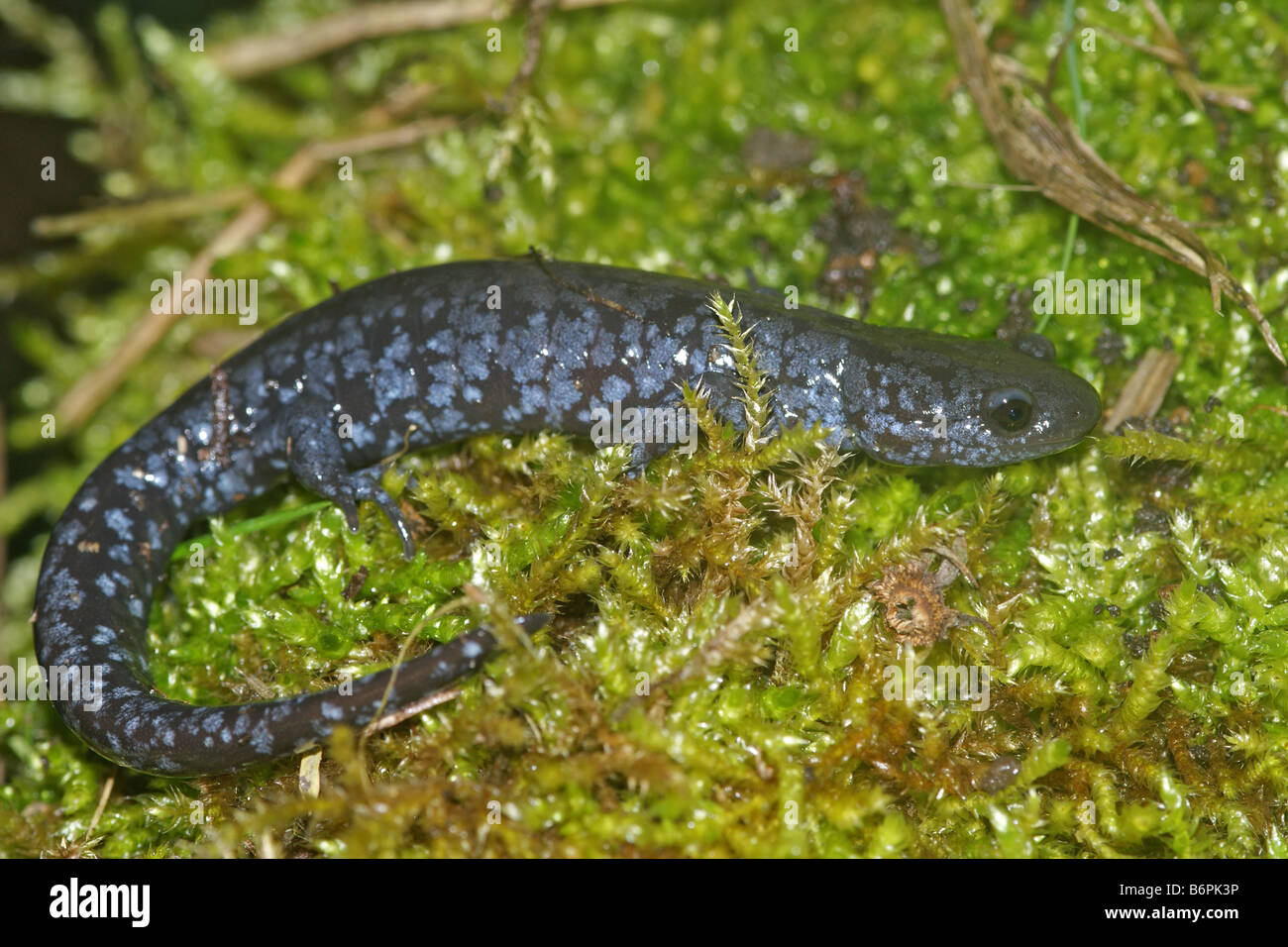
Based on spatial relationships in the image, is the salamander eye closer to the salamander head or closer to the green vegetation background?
the salamander head

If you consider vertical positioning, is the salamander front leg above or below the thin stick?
below

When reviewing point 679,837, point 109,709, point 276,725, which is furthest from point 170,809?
point 679,837

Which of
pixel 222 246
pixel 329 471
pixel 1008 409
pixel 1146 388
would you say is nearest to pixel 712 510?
pixel 1008 409

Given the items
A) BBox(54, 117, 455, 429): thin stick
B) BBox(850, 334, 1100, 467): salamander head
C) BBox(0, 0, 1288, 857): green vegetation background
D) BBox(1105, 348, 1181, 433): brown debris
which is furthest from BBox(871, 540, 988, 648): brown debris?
BBox(54, 117, 455, 429): thin stick

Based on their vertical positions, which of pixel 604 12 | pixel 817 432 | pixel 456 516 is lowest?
pixel 456 516

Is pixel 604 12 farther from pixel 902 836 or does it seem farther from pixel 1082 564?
pixel 902 836

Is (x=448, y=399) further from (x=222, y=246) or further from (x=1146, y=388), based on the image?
(x=1146, y=388)

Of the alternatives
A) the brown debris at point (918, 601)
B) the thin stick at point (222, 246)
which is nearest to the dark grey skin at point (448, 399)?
the brown debris at point (918, 601)
